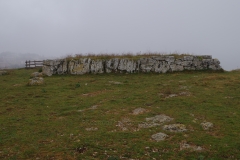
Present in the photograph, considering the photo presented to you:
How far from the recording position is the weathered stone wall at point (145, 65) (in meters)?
31.7

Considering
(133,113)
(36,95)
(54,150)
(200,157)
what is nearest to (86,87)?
(36,95)

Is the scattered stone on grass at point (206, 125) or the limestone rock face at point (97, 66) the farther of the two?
the limestone rock face at point (97, 66)

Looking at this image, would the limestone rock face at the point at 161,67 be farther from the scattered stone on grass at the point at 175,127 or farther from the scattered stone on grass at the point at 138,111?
the scattered stone on grass at the point at 175,127

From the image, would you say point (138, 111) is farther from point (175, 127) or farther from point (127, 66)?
point (127, 66)

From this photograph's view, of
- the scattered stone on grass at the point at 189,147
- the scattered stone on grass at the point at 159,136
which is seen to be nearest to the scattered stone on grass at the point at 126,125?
the scattered stone on grass at the point at 159,136

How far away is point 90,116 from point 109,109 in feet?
6.44

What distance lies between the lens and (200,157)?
9.33 m

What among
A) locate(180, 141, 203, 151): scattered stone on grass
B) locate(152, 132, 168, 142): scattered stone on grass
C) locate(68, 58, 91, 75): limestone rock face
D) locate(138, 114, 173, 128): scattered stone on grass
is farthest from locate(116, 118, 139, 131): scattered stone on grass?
locate(68, 58, 91, 75): limestone rock face

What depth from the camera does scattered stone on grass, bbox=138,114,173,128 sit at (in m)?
13.4

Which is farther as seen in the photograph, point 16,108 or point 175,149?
point 16,108

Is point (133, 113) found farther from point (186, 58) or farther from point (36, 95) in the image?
point (186, 58)

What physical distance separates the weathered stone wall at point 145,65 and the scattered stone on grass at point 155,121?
17.5 meters

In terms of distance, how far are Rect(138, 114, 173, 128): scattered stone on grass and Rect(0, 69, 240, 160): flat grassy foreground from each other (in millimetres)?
358

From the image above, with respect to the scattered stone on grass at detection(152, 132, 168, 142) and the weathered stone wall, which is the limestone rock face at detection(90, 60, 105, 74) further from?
the scattered stone on grass at detection(152, 132, 168, 142)
